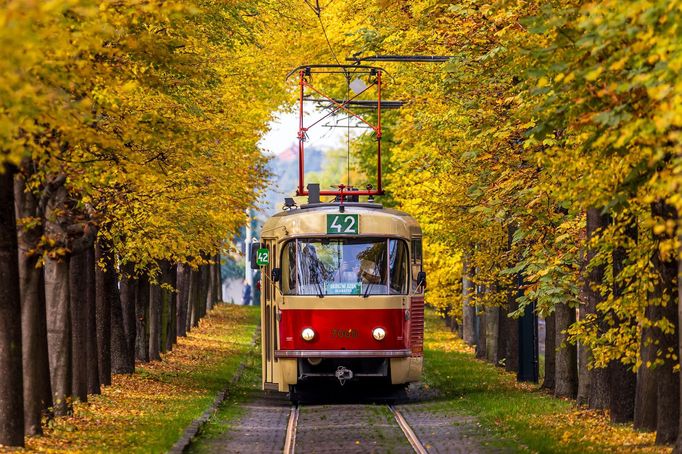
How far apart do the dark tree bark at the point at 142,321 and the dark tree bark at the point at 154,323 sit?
2.52 ft

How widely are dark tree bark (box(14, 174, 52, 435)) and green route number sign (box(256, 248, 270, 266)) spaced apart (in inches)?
301

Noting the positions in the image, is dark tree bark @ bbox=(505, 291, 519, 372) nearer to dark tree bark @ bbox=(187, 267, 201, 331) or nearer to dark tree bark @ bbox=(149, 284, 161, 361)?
dark tree bark @ bbox=(149, 284, 161, 361)

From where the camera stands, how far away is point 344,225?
87.0 feet

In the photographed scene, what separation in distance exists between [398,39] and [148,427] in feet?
39.8

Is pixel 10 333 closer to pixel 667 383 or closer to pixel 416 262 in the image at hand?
pixel 667 383

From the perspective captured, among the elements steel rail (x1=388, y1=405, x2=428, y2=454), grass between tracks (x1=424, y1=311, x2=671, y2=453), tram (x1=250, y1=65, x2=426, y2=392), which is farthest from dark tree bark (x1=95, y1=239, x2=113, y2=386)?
grass between tracks (x1=424, y1=311, x2=671, y2=453)

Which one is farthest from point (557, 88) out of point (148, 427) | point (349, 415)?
point (349, 415)

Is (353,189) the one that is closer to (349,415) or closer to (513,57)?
(349,415)

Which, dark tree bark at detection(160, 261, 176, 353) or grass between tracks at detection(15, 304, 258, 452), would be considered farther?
dark tree bark at detection(160, 261, 176, 353)

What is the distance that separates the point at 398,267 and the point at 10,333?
10.3 meters

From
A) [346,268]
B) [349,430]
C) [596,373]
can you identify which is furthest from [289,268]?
[596,373]

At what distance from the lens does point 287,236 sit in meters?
26.7

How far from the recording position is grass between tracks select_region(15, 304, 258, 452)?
19.5 metres

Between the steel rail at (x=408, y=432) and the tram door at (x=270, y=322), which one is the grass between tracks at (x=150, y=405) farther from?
the steel rail at (x=408, y=432)
